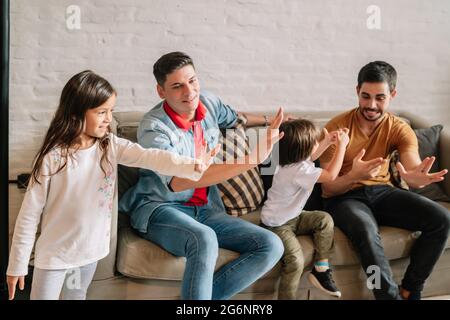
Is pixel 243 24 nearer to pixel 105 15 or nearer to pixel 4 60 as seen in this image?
pixel 105 15

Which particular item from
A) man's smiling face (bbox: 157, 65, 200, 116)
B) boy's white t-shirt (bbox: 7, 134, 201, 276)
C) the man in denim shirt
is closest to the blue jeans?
the man in denim shirt

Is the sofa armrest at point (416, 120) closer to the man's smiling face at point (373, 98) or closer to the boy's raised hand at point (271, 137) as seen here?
the man's smiling face at point (373, 98)

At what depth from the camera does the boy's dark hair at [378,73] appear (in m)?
2.01

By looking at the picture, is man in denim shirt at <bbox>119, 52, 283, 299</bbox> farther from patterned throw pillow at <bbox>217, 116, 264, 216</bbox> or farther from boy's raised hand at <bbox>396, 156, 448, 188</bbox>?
boy's raised hand at <bbox>396, 156, 448, 188</bbox>

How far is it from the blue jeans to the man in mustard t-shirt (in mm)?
337

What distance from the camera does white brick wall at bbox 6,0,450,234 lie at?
193 cm

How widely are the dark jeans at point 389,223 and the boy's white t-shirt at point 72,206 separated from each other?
25.4 inches

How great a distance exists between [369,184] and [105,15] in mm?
1119

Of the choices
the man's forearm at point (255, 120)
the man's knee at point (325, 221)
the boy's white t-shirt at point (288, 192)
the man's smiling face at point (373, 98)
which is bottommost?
the man's knee at point (325, 221)

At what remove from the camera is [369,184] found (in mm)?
2092

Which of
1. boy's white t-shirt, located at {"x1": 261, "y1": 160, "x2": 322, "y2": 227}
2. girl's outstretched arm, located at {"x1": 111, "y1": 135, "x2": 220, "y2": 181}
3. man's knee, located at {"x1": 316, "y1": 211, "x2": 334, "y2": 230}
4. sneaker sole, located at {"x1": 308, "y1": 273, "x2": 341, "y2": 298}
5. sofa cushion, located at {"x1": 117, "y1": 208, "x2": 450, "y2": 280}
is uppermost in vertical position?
girl's outstretched arm, located at {"x1": 111, "y1": 135, "x2": 220, "y2": 181}

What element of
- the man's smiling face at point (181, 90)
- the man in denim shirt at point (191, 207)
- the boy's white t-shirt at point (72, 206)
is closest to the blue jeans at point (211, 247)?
the man in denim shirt at point (191, 207)

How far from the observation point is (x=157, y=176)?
1862mm

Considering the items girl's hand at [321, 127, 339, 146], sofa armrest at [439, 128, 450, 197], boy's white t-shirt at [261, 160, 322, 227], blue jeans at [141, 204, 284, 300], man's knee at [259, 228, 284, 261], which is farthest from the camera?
sofa armrest at [439, 128, 450, 197]
